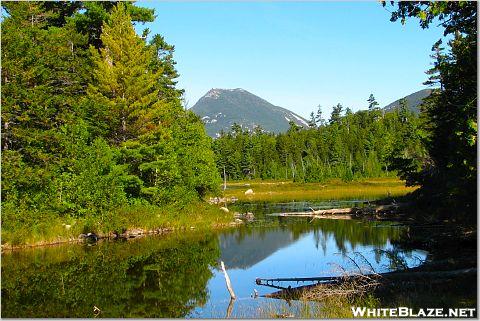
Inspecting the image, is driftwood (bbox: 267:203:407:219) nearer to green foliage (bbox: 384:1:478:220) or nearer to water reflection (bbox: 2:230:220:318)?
green foliage (bbox: 384:1:478:220)

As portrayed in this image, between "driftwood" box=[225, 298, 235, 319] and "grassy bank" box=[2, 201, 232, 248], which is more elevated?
"grassy bank" box=[2, 201, 232, 248]

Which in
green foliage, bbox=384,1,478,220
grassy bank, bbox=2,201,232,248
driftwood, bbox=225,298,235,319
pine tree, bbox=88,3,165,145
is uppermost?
pine tree, bbox=88,3,165,145

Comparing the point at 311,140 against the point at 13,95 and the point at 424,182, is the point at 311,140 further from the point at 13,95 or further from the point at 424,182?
the point at 13,95

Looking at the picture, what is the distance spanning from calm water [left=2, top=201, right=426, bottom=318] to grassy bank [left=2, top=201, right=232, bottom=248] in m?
1.39

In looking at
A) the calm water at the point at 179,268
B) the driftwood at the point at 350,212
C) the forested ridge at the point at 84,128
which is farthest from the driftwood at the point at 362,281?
the driftwood at the point at 350,212

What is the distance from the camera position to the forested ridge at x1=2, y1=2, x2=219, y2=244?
30.2m

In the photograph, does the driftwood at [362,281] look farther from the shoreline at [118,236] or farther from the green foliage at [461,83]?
the shoreline at [118,236]

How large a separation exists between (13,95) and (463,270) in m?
26.2

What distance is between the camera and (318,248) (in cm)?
3027

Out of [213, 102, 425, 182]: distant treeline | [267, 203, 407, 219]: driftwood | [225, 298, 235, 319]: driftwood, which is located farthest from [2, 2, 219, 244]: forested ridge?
[213, 102, 425, 182]: distant treeline

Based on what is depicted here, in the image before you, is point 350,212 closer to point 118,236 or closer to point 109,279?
point 118,236

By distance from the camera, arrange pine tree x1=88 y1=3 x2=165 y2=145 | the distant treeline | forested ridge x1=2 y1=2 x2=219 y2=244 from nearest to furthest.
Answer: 1. forested ridge x1=2 y1=2 x2=219 y2=244
2. pine tree x1=88 y1=3 x2=165 y2=145
3. the distant treeline

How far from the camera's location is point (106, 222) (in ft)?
110

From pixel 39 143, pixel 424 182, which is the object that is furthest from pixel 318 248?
pixel 39 143
